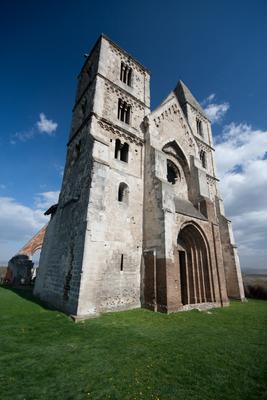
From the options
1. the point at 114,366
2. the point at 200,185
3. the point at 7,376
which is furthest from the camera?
the point at 200,185

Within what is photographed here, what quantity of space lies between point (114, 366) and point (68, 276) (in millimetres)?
6497

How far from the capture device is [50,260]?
44.2ft

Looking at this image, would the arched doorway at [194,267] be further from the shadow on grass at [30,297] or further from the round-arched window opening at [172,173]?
the shadow on grass at [30,297]

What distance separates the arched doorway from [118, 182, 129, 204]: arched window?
178 inches

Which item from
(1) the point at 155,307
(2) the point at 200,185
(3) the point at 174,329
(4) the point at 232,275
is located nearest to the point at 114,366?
(3) the point at 174,329

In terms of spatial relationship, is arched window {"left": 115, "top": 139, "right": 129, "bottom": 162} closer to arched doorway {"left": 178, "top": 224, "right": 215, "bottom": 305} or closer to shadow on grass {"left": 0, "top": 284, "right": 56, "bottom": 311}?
arched doorway {"left": 178, "top": 224, "right": 215, "bottom": 305}

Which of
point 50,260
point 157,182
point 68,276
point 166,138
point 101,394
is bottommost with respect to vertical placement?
point 101,394

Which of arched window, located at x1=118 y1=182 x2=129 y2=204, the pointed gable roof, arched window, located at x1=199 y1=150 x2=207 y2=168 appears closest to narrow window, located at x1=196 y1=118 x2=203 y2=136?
the pointed gable roof

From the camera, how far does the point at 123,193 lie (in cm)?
1291

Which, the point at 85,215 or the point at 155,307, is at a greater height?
the point at 85,215

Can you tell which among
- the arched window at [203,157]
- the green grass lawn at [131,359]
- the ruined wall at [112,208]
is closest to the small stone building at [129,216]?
the ruined wall at [112,208]

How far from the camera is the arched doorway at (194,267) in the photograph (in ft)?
42.9

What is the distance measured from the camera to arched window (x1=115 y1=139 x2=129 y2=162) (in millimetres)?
13938

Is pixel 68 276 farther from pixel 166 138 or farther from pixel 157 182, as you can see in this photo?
pixel 166 138
